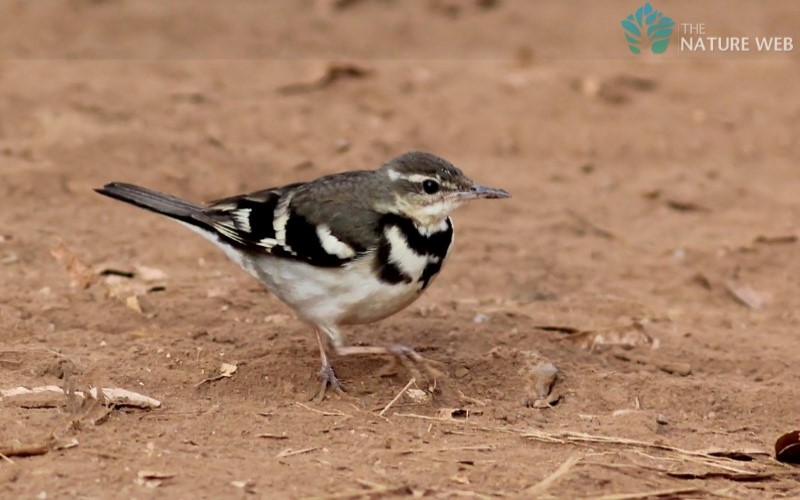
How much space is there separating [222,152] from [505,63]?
15.5 feet

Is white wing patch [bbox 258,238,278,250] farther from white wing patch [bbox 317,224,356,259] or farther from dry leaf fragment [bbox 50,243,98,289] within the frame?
dry leaf fragment [bbox 50,243,98,289]

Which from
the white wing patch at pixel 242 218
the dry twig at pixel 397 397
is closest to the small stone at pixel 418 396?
the dry twig at pixel 397 397

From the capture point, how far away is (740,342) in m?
8.00

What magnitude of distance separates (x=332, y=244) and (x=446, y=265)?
8.69 feet

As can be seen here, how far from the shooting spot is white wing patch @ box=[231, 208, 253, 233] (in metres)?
7.18

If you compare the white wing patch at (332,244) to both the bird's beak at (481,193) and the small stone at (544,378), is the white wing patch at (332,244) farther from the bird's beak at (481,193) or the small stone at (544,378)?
the small stone at (544,378)

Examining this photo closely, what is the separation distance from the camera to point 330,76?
13188mm

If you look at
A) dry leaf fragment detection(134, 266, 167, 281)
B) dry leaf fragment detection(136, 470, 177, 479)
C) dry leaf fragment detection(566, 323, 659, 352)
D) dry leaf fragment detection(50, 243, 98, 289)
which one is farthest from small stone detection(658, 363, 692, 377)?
dry leaf fragment detection(50, 243, 98, 289)

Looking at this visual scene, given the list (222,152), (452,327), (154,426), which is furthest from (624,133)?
(154,426)

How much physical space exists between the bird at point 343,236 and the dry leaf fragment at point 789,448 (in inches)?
83.8

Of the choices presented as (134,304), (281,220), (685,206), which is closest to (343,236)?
(281,220)

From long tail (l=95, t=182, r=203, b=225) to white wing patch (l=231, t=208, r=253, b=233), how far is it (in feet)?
0.92

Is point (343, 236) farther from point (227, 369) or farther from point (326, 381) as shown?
point (227, 369)

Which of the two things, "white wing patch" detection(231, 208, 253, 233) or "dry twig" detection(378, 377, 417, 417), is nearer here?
"dry twig" detection(378, 377, 417, 417)
